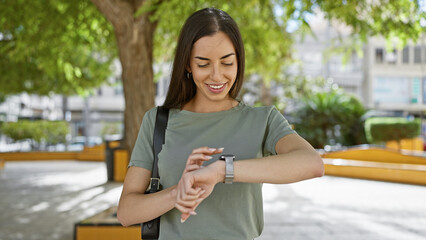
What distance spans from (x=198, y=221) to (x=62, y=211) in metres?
6.78

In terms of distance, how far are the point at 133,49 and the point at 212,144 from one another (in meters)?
5.78

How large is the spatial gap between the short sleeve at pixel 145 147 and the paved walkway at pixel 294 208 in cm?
439

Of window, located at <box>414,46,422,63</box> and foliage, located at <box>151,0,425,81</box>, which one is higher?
window, located at <box>414,46,422,63</box>

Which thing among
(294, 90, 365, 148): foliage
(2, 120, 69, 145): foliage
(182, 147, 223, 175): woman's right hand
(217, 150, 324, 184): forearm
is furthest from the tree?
(2, 120, 69, 145): foliage

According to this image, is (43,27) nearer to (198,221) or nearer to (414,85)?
(198,221)

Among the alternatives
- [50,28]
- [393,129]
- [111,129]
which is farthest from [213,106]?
[111,129]

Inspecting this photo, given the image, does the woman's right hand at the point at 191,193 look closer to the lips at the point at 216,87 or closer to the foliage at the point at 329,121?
the lips at the point at 216,87

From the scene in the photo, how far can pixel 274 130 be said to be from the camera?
1.66 metres

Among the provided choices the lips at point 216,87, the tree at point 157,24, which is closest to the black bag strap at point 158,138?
the lips at point 216,87

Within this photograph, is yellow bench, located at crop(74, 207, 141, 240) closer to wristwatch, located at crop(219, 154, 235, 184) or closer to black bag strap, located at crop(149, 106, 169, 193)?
black bag strap, located at crop(149, 106, 169, 193)

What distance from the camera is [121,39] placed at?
7.03m

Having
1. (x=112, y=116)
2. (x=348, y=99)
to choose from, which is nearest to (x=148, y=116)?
(x=348, y=99)

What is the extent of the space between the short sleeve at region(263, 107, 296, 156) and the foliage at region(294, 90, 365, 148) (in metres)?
16.8

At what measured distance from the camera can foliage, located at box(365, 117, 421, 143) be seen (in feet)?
54.6
